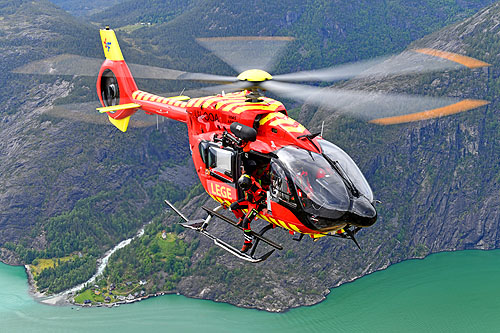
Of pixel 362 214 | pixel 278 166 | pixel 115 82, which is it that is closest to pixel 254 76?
pixel 278 166

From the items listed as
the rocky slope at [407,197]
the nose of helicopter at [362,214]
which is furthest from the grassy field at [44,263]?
the nose of helicopter at [362,214]

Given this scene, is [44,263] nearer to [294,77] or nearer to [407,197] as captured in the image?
[407,197]

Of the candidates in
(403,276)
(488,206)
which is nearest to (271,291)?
(403,276)

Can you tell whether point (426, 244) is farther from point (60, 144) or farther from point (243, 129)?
point (243, 129)

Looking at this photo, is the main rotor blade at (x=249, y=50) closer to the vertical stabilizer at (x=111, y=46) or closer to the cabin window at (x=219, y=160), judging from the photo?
the cabin window at (x=219, y=160)

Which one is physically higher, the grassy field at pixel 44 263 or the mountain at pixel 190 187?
the mountain at pixel 190 187

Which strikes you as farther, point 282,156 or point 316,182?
point 282,156
